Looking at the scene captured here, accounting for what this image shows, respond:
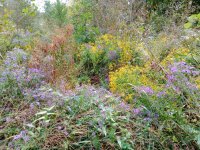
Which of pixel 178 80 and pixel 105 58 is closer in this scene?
pixel 178 80

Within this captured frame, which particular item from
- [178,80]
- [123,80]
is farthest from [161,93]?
[123,80]

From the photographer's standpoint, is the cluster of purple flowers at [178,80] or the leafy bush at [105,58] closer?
the cluster of purple flowers at [178,80]

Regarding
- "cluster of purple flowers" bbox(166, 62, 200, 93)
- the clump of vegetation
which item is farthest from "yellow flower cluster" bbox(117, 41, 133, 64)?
"cluster of purple flowers" bbox(166, 62, 200, 93)

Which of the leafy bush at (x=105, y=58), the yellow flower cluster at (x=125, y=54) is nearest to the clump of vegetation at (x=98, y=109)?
the leafy bush at (x=105, y=58)

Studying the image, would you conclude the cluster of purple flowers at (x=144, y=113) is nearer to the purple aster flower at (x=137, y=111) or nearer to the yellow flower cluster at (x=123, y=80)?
the purple aster flower at (x=137, y=111)

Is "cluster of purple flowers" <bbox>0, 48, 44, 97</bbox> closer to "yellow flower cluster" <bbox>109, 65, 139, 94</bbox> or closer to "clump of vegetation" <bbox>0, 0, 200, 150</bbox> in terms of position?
"clump of vegetation" <bbox>0, 0, 200, 150</bbox>

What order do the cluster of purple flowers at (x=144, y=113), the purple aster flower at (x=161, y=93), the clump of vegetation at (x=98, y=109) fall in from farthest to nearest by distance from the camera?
the purple aster flower at (x=161, y=93) → the cluster of purple flowers at (x=144, y=113) → the clump of vegetation at (x=98, y=109)

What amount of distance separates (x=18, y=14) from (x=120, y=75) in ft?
26.0

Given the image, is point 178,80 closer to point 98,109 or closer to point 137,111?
point 137,111

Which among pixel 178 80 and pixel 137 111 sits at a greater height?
pixel 178 80

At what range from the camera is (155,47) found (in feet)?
15.5

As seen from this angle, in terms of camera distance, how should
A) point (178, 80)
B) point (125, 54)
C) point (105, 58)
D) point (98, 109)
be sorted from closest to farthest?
point (98, 109), point (178, 80), point (105, 58), point (125, 54)

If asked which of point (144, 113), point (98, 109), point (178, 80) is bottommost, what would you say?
point (144, 113)

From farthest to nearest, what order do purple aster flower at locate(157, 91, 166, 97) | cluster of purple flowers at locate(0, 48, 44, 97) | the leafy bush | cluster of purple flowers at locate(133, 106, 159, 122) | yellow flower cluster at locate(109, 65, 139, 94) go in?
the leafy bush < yellow flower cluster at locate(109, 65, 139, 94) < cluster of purple flowers at locate(0, 48, 44, 97) < purple aster flower at locate(157, 91, 166, 97) < cluster of purple flowers at locate(133, 106, 159, 122)
